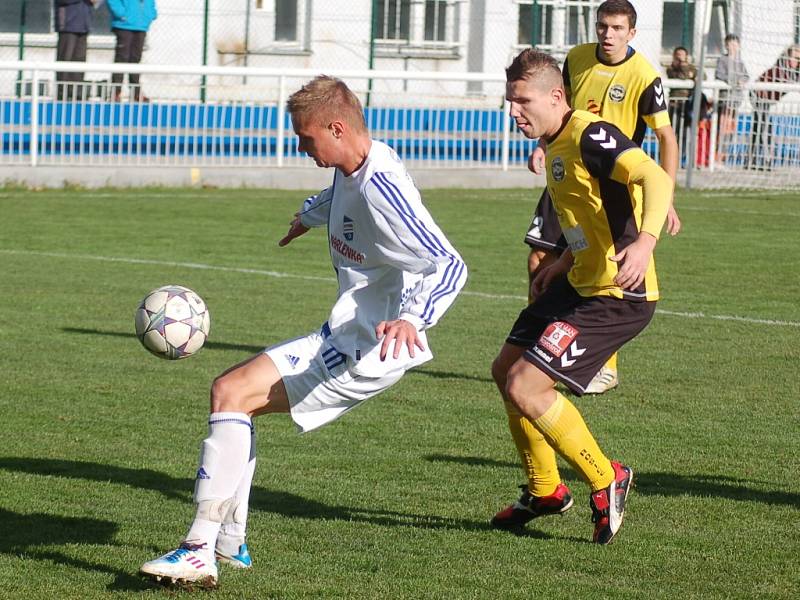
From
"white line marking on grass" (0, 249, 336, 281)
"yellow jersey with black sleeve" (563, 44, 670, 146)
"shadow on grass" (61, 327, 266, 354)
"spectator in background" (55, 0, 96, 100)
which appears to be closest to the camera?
"yellow jersey with black sleeve" (563, 44, 670, 146)

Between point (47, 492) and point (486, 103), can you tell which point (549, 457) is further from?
point (486, 103)

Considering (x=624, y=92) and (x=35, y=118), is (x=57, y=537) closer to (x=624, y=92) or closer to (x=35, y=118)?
(x=624, y=92)

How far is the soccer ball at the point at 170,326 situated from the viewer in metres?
5.26

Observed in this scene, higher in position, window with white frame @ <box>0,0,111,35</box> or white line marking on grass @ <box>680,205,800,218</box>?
window with white frame @ <box>0,0,111,35</box>

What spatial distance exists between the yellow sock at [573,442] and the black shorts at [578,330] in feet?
0.35

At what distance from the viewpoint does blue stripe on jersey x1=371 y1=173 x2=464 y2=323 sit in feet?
14.9

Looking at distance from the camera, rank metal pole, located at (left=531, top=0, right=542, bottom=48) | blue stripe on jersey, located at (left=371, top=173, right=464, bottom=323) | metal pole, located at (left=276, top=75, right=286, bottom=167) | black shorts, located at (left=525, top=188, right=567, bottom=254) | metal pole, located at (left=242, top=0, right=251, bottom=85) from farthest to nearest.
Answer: metal pole, located at (left=531, top=0, right=542, bottom=48) → metal pole, located at (left=242, top=0, right=251, bottom=85) → metal pole, located at (left=276, top=75, right=286, bottom=167) → black shorts, located at (left=525, top=188, right=567, bottom=254) → blue stripe on jersey, located at (left=371, top=173, right=464, bottom=323)

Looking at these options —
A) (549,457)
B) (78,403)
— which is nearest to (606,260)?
(549,457)

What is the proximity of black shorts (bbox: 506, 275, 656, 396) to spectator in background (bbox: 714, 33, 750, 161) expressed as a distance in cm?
1322

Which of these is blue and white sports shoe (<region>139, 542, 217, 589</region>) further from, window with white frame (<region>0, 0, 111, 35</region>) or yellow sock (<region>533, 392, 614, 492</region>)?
window with white frame (<region>0, 0, 111, 35</region>)

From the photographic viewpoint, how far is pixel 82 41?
20.6 metres

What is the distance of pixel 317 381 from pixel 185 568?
773 millimetres

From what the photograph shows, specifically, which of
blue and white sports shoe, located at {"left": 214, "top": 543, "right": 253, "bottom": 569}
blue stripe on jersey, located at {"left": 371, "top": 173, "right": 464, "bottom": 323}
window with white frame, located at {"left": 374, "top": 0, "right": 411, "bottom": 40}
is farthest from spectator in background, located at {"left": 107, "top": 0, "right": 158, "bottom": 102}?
blue and white sports shoe, located at {"left": 214, "top": 543, "right": 253, "bottom": 569}

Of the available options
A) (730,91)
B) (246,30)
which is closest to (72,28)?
(246,30)
